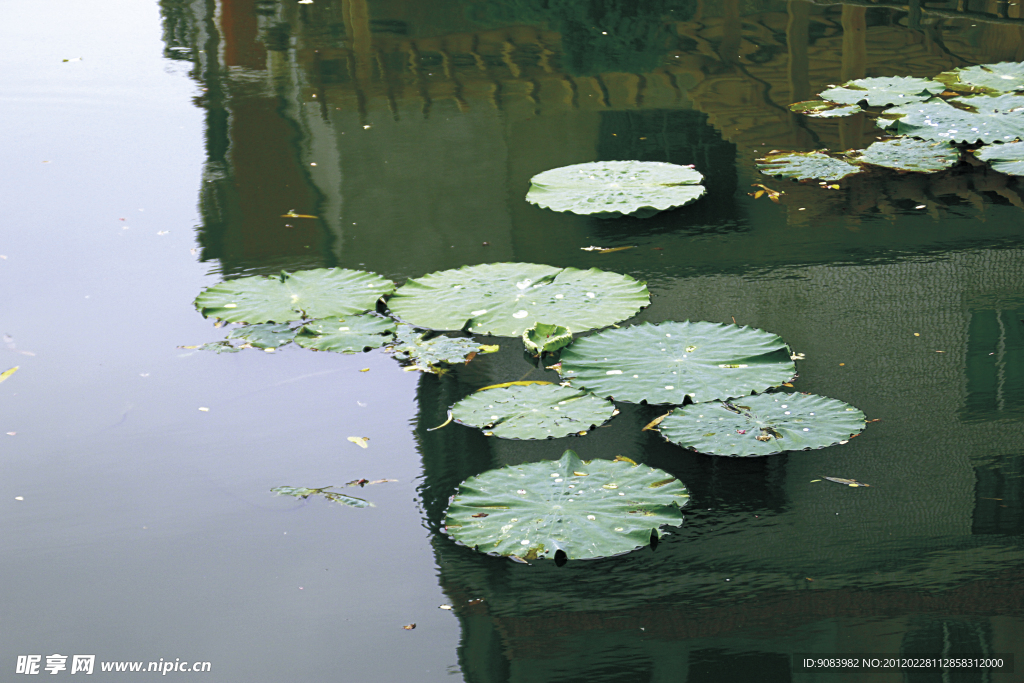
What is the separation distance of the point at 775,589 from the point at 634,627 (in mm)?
260

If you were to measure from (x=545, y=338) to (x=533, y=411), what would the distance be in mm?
295

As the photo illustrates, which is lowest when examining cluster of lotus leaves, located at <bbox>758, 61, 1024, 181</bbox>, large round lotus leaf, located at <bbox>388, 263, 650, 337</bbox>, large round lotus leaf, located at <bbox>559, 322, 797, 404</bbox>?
large round lotus leaf, located at <bbox>559, 322, 797, 404</bbox>

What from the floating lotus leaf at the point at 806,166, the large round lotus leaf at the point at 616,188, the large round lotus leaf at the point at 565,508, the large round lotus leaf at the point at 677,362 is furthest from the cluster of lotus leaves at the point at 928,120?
the large round lotus leaf at the point at 565,508

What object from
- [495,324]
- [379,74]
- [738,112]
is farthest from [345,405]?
[379,74]

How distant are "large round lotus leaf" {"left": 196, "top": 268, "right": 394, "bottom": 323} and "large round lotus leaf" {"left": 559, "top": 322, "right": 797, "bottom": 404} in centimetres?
65

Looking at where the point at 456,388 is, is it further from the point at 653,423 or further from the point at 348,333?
the point at 653,423

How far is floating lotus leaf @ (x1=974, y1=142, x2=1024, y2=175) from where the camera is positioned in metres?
3.01

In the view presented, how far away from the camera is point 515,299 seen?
2.32 m

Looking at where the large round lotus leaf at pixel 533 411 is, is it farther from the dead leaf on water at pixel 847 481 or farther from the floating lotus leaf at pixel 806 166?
the floating lotus leaf at pixel 806 166

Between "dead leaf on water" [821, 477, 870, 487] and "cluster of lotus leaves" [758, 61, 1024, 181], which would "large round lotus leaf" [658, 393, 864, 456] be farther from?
"cluster of lotus leaves" [758, 61, 1024, 181]

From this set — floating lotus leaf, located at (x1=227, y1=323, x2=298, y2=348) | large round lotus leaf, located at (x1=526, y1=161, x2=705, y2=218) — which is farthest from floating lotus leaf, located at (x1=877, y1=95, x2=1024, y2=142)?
floating lotus leaf, located at (x1=227, y1=323, x2=298, y2=348)

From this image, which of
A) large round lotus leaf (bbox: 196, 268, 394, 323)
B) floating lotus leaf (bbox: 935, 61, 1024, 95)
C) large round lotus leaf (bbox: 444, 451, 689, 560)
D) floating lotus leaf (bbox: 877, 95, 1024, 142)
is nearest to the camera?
large round lotus leaf (bbox: 444, 451, 689, 560)

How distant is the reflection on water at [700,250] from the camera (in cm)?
143

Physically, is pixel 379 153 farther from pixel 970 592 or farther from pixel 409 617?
pixel 970 592
